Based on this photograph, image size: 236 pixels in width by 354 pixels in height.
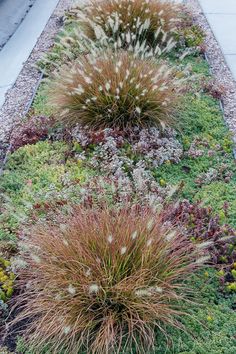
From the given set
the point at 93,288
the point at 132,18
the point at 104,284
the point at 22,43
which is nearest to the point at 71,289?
the point at 93,288

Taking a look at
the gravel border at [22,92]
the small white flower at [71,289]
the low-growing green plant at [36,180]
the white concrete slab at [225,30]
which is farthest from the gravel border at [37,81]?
the small white flower at [71,289]

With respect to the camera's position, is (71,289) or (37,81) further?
(37,81)

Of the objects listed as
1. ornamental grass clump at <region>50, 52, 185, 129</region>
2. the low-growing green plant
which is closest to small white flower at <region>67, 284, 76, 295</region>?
the low-growing green plant

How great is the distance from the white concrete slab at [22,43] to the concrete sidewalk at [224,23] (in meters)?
2.89

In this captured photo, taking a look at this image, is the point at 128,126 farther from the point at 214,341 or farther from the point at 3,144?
the point at 214,341

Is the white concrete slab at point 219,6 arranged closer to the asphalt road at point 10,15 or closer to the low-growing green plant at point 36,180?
the asphalt road at point 10,15

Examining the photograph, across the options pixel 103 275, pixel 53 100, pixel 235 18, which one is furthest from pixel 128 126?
pixel 235 18

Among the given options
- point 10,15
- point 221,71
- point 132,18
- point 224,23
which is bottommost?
point 224,23

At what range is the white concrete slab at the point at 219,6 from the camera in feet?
29.9

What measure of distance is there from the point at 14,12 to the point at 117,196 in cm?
715

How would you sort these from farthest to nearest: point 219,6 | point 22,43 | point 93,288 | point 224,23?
point 219,6 → point 224,23 → point 22,43 → point 93,288

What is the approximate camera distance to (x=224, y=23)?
8.49 m

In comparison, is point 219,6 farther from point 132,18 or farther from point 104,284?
point 104,284

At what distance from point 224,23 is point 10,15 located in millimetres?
4029
